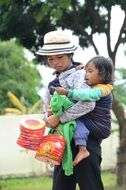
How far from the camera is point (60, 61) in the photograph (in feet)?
12.5

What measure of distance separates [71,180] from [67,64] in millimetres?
785

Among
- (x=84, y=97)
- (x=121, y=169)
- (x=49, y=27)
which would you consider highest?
(x=84, y=97)

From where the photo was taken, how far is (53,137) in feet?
12.5

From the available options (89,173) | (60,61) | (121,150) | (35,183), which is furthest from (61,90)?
(35,183)

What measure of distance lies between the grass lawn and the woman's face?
6.20 meters

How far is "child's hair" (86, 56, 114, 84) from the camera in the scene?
3760 mm

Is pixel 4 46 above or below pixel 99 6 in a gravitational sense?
below

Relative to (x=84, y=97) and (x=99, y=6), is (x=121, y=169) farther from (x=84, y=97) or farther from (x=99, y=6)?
(x=84, y=97)

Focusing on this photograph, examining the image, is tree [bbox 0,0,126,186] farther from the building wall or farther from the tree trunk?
the building wall

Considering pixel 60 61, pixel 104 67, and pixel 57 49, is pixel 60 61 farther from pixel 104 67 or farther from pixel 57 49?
pixel 104 67

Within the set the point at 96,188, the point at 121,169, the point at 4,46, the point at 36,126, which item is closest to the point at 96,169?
the point at 96,188

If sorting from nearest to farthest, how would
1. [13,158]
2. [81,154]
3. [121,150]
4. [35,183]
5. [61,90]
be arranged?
[61,90] < [81,154] < [121,150] < [35,183] < [13,158]

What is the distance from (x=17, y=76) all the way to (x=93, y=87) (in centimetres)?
2053


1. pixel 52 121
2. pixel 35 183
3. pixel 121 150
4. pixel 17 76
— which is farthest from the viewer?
pixel 17 76
